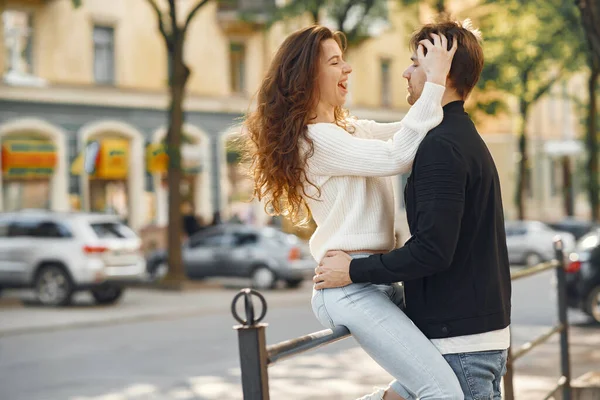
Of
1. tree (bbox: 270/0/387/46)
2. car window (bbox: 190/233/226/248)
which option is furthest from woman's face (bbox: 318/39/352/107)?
tree (bbox: 270/0/387/46)

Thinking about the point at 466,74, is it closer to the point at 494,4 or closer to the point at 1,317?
the point at 1,317

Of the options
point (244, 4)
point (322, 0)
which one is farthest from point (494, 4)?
point (244, 4)

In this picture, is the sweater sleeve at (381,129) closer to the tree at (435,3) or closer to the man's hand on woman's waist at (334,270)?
the man's hand on woman's waist at (334,270)

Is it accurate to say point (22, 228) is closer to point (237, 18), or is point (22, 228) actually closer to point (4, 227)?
point (4, 227)

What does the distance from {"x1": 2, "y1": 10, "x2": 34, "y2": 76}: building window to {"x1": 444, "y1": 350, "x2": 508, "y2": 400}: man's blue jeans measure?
25771mm

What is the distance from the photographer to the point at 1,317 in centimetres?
1723

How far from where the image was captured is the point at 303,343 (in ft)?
9.70

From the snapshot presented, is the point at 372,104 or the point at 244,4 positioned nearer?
the point at 244,4

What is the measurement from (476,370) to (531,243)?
92.1ft

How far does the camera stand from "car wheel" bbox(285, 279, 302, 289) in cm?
2278

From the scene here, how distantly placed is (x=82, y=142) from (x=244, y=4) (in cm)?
646

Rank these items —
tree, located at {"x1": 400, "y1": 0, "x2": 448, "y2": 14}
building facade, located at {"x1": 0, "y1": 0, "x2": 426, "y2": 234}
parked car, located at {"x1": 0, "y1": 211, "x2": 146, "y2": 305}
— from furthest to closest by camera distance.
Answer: building facade, located at {"x1": 0, "y1": 0, "x2": 426, "y2": 234}, tree, located at {"x1": 400, "y1": 0, "x2": 448, "y2": 14}, parked car, located at {"x1": 0, "y1": 211, "x2": 146, "y2": 305}

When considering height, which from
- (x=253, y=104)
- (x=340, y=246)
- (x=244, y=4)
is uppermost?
(x=244, y=4)

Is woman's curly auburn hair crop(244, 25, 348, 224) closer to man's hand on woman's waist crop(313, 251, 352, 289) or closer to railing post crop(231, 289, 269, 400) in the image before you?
man's hand on woman's waist crop(313, 251, 352, 289)
